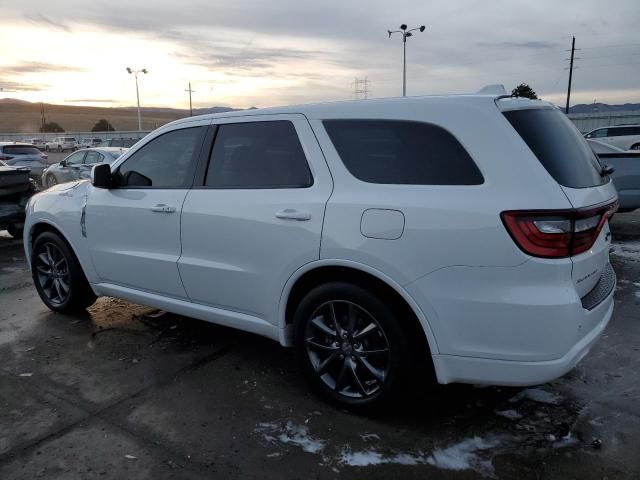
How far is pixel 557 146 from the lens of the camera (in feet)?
9.42

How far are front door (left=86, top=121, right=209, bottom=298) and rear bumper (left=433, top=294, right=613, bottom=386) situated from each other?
2053 mm

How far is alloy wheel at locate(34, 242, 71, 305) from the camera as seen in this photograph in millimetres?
5021

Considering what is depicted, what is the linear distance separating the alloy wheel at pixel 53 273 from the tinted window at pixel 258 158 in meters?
2.09

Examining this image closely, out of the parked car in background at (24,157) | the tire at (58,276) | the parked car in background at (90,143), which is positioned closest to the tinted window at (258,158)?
the tire at (58,276)

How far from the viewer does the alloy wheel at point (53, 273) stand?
16.5ft

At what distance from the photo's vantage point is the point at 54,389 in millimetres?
3682

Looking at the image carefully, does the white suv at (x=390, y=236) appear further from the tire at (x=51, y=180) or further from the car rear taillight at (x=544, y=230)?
the tire at (x=51, y=180)

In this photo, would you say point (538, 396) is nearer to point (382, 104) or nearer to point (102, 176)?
point (382, 104)

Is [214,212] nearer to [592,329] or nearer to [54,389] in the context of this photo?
[54,389]

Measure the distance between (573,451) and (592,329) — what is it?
2.14 feet

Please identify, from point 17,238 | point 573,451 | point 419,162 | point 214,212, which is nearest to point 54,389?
point 214,212

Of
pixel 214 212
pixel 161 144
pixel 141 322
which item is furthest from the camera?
pixel 141 322

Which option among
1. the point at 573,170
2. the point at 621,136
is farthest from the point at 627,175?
the point at 621,136

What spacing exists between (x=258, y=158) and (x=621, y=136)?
76.3 feet
